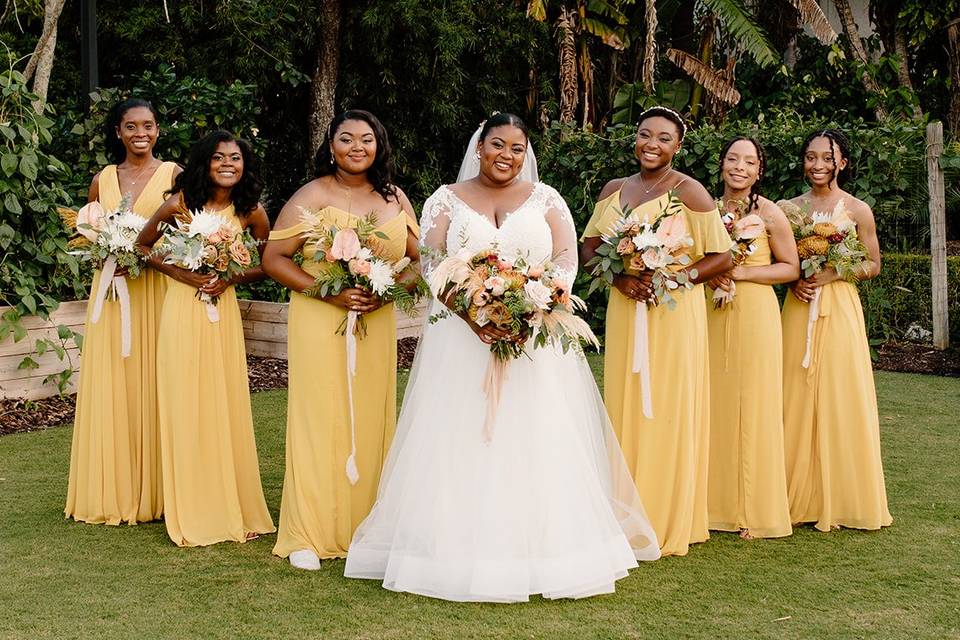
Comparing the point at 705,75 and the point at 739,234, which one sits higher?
the point at 705,75

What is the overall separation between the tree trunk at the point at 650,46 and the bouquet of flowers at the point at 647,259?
9.92 meters

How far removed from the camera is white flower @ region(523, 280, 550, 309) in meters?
4.73

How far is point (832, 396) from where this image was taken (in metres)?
6.40

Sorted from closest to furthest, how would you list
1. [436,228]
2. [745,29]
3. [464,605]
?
[464,605] → [436,228] → [745,29]

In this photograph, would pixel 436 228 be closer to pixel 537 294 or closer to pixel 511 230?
pixel 511 230

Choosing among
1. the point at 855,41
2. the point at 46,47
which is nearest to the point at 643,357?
the point at 46,47

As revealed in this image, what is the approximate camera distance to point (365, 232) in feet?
17.7

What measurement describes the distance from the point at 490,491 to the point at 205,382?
2.00 m

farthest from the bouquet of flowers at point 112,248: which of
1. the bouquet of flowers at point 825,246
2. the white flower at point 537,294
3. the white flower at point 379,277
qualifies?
the bouquet of flowers at point 825,246

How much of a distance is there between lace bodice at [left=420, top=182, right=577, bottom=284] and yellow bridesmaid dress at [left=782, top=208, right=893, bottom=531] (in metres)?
1.97

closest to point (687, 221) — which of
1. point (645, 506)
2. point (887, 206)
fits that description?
point (645, 506)

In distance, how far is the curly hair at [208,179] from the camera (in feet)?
19.6

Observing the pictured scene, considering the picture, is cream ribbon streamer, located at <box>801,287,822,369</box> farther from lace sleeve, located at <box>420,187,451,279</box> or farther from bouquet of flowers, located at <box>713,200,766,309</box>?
lace sleeve, located at <box>420,187,451,279</box>

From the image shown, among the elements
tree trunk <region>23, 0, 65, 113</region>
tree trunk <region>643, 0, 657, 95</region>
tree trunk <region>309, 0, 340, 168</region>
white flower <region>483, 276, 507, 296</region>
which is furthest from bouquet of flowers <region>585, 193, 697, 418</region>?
tree trunk <region>643, 0, 657, 95</region>
